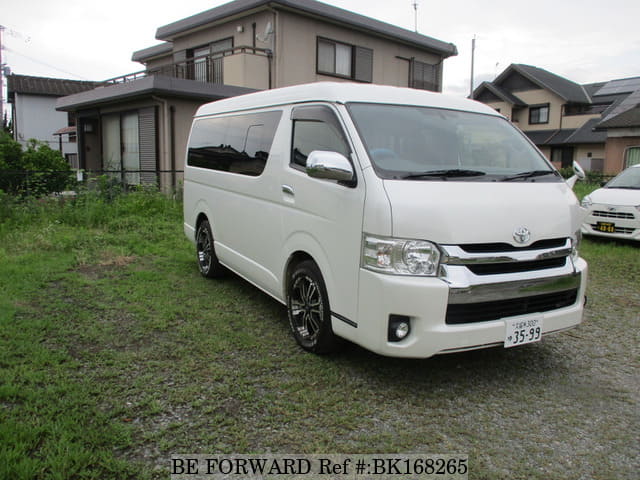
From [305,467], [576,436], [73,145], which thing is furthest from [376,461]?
[73,145]

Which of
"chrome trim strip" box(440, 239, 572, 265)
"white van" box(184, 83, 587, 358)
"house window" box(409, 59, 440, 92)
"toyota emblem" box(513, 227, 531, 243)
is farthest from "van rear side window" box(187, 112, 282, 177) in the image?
"house window" box(409, 59, 440, 92)

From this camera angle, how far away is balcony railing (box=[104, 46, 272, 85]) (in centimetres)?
1544

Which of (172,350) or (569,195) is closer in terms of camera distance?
(569,195)

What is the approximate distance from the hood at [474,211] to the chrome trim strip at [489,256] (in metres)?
0.06

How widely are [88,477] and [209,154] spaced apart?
4.28m

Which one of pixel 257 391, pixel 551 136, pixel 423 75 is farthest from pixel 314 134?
pixel 551 136

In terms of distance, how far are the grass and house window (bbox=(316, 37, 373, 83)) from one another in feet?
42.2

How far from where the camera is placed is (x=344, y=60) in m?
17.7

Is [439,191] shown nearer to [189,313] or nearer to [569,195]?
[569,195]

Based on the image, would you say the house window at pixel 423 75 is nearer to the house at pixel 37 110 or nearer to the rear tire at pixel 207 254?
the rear tire at pixel 207 254

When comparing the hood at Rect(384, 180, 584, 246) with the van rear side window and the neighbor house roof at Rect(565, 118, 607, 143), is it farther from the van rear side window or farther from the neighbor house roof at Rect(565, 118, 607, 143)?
the neighbor house roof at Rect(565, 118, 607, 143)

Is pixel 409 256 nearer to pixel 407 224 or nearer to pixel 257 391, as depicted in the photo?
pixel 407 224

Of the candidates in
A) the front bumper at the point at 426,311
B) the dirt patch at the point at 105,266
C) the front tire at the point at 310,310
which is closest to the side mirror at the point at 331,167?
the front bumper at the point at 426,311

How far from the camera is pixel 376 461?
111 inches
